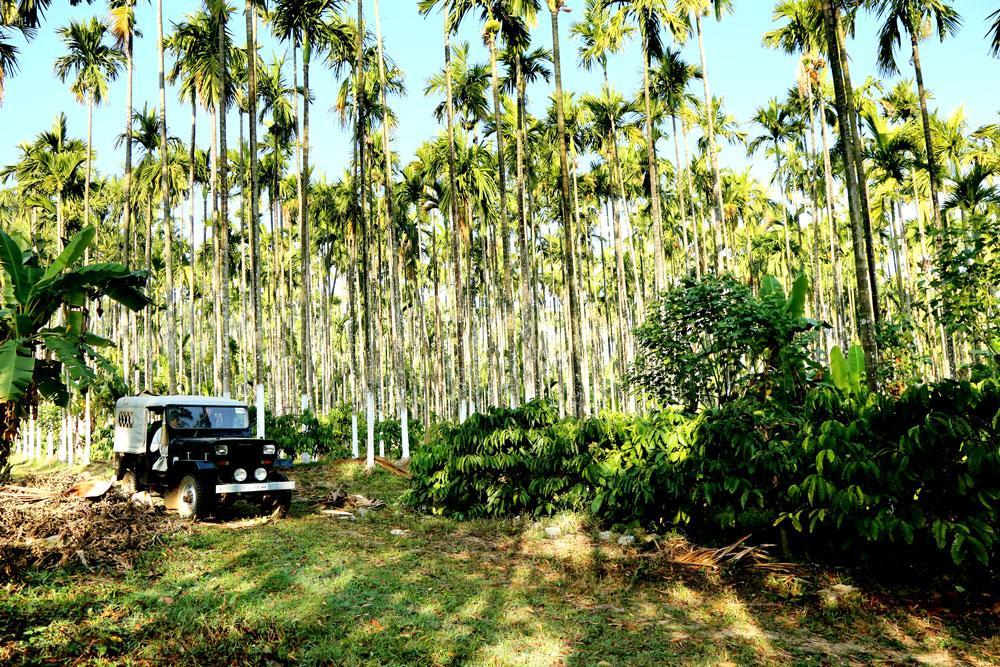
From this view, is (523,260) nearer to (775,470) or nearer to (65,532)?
(775,470)

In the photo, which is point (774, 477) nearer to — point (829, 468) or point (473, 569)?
point (829, 468)

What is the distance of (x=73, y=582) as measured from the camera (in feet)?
21.5

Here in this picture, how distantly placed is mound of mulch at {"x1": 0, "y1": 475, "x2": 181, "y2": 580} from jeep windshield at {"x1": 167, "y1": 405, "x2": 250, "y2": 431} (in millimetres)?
2669

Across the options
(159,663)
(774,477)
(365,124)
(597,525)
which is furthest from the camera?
(365,124)

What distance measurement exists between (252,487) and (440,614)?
5208 millimetres

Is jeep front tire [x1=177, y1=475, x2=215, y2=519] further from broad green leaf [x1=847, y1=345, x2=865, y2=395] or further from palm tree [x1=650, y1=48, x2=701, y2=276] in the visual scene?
palm tree [x1=650, y1=48, x2=701, y2=276]

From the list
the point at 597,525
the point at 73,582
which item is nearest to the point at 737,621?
the point at 597,525

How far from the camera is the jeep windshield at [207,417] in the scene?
36.5 ft

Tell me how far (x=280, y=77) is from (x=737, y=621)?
82.1 ft

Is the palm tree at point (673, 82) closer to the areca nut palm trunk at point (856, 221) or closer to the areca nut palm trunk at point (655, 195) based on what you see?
the areca nut palm trunk at point (655, 195)

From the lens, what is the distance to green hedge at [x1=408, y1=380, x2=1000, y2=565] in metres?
5.79

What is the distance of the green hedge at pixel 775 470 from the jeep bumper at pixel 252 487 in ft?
10.2

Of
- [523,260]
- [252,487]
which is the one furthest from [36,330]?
[523,260]

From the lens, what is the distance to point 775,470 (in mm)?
7125
